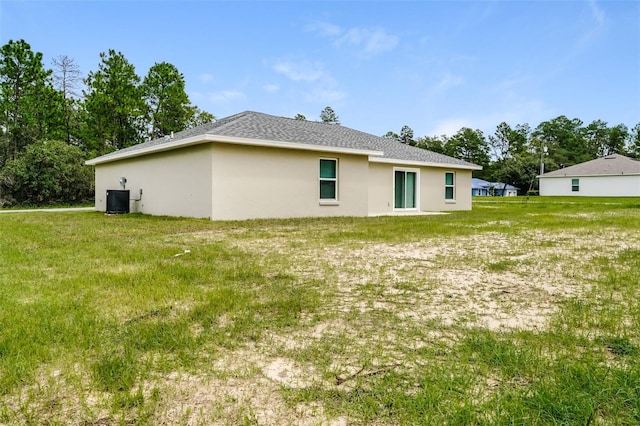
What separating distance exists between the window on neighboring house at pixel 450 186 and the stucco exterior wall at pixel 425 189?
130 millimetres

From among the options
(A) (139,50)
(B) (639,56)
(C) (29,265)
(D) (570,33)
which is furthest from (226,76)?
(B) (639,56)

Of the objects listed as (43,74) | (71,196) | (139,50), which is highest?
(139,50)

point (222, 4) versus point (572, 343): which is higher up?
point (222, 4)

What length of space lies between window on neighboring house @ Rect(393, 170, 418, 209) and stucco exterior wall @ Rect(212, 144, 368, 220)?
2660 mm

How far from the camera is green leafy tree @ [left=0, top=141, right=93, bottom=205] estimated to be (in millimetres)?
20703

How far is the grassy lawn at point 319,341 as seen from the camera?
60.3 inches

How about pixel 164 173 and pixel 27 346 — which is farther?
pixel 164 173

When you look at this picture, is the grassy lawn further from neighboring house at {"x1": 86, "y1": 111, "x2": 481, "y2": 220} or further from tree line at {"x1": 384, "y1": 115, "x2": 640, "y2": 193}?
tree line at {"x1": 384, "y1": 115, "x2": 640, "y2": 193}

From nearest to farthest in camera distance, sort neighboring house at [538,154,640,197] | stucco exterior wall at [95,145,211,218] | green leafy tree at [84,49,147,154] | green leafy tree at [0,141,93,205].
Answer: stucco exterior wall at [95,145,211,218]
green leafy tree at [0,141,93,205]
green leafy tree at [84,49,147,154]
neighboring house at [538,154,640,197]

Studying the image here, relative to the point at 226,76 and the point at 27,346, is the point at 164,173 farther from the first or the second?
the point at 226,76

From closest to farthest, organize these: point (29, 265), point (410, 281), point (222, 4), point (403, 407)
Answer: point (403, 407) → point (410, 281) → point (29, 265) → point (222, 4)

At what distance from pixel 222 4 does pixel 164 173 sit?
6836mm

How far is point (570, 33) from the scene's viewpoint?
16203mm

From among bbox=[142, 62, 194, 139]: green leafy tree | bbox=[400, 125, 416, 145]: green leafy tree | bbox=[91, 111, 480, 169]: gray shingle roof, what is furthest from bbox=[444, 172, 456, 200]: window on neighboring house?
bbox=[400, 125, 416, 145]: green leafy tree
